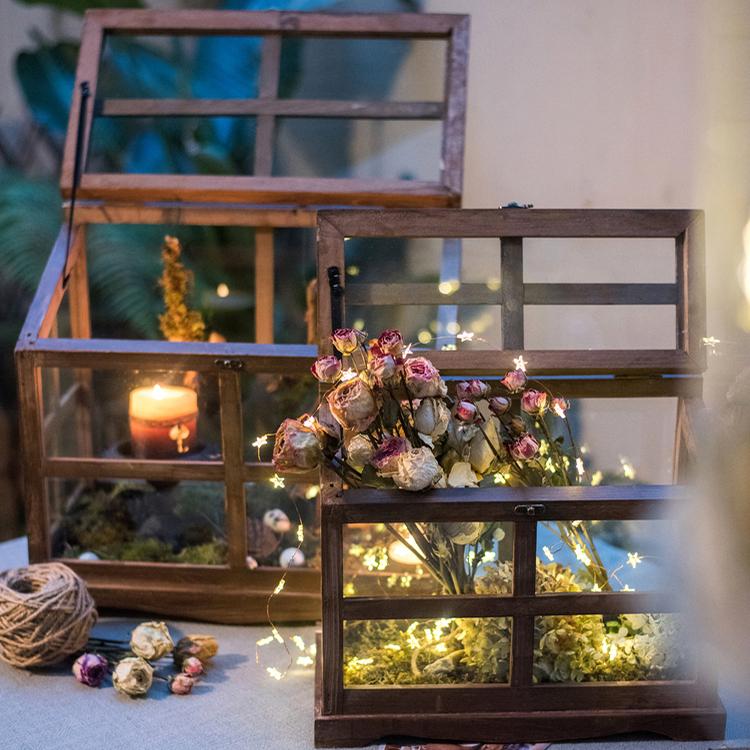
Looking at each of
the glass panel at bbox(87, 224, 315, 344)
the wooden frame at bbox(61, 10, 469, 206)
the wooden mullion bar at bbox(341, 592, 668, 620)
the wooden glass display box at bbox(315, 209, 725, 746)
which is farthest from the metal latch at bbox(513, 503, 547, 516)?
the glass panel at bbox(87, 224, 315, 344)

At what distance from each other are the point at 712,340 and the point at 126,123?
53.4 inches

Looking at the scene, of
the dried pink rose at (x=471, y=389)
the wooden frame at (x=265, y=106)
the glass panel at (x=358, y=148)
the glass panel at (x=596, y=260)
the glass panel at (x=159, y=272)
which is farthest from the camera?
the glass panel at (x=159, y=272)

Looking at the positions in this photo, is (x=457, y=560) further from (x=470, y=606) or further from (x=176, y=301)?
(x=176, y=301)

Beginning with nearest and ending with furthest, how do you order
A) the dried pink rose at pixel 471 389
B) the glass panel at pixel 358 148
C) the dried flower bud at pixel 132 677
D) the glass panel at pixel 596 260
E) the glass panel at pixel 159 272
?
1. the dried pink rose at pixel 471 389
2. the dried flower bud at pixel 132 677
3. the glass panel at pixel 596 260
4. the glass panel at pixel 358 148
5. the glass panel at pixel 159 272

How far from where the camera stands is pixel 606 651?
55.4 inches

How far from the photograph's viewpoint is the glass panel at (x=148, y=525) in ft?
5.85

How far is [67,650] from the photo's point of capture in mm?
1570

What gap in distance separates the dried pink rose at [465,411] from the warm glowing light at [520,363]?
0.61ft

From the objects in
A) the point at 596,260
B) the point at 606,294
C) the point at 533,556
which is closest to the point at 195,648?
the point at 533,556

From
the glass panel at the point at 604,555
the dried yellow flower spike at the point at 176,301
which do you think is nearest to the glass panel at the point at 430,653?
the glass panel at the point at 604,555

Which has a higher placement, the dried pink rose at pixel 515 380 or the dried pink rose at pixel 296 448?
the dried pink rose at pixel 515 380

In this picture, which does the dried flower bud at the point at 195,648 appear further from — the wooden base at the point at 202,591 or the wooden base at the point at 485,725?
the wooden base at the point at 485,725

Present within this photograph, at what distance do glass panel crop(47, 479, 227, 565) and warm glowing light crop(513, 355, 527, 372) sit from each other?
0.59 metres

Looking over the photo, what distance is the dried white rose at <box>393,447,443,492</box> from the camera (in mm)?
1273
